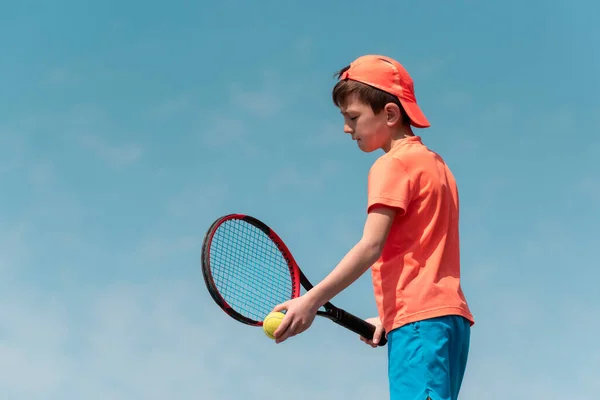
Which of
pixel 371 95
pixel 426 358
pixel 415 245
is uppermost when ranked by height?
pixel 371 95

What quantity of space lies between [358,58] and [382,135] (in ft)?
1.66

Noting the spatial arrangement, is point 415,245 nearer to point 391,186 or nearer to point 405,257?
point 405,257

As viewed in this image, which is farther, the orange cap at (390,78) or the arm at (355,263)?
the orange cap at (390,78)

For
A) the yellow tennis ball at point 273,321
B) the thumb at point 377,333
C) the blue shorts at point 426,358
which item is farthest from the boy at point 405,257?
the thumb at point 377,333

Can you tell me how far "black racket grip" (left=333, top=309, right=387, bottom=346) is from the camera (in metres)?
4.91

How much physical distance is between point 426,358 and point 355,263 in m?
0.55

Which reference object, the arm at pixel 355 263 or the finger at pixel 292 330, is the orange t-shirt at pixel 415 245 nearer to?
the arm at pixel 355 263

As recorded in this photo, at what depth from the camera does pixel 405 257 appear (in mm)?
4145

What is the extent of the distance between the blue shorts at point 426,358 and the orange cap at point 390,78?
1103 millimetres

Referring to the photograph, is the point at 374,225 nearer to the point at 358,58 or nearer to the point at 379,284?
the point at 379,284

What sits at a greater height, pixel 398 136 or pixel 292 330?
pixel 398 136

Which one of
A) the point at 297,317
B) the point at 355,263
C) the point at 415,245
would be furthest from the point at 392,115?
the point at 297,317

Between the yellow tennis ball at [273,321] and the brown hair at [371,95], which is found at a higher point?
the brown hair at [371,95]

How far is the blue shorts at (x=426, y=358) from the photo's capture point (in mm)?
3920
